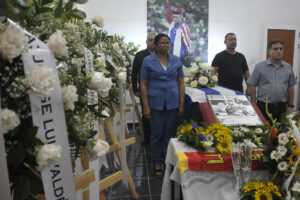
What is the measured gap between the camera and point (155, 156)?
121 inches

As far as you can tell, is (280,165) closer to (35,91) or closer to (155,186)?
(35,91)

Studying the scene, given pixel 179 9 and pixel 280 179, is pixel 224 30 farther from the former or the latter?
pixel 280 179

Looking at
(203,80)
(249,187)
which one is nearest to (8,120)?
(249,187)

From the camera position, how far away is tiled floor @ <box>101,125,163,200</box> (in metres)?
2.65

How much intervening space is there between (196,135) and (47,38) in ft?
4.16

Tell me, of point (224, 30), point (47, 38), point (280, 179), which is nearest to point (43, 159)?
point (47, 38)

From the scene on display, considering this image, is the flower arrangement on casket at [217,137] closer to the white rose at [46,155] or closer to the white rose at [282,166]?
the white rose at [282,166]

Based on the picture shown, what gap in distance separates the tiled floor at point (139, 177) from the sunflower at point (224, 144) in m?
1.11

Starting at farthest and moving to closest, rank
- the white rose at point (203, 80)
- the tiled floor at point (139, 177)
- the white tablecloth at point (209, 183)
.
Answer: the white rose at point (203, 80), the tiled floor at point (139, 177), the white tablecloth at point (209, 183)

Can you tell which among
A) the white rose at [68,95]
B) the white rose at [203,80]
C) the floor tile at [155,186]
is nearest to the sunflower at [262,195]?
the white rose at [68,95]

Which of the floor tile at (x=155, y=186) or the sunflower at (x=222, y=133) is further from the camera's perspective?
the floor tile at (x=155, y=186)

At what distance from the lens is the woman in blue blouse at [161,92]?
9.44ft

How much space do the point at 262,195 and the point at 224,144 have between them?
16.8 inches

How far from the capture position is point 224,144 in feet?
5.51
